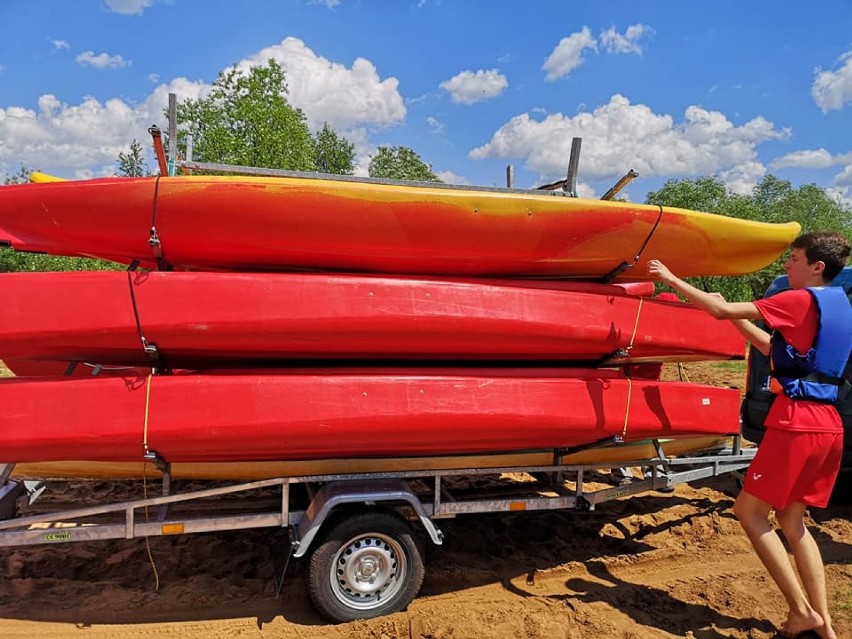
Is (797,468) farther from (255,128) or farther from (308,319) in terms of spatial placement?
(255,128)

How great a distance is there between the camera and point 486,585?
11.1 feet

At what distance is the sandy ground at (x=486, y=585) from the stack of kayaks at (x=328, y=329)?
704 millimetres

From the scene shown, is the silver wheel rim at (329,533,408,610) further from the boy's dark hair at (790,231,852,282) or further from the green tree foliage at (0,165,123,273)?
the green tree foliage at (0,165,123,273)

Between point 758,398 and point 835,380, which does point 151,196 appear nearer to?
point 835,380

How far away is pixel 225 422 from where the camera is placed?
2707mm

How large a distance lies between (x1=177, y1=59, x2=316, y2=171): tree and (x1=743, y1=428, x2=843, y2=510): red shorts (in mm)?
17492

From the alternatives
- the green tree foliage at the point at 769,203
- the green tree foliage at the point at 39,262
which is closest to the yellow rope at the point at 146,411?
the green tree foliage at the point at 39,262

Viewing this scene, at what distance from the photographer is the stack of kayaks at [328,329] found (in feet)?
8.83

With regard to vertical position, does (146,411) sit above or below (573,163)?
below

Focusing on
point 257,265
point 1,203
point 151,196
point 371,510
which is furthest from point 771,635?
point 1,203

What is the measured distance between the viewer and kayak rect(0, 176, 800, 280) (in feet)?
9.25

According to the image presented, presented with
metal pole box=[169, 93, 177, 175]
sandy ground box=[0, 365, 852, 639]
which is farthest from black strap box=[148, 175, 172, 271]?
sandy ground box=[0, 365, 852, 639]

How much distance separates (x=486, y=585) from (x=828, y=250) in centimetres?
248

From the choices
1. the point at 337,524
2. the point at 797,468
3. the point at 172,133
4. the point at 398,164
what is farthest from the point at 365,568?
the point at 398,164
